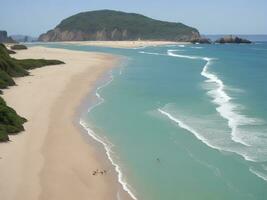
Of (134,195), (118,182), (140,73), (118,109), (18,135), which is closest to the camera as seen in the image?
(134,195)

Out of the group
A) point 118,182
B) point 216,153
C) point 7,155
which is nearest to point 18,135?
point 7,155

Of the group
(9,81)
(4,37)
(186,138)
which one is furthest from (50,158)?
(4,37)

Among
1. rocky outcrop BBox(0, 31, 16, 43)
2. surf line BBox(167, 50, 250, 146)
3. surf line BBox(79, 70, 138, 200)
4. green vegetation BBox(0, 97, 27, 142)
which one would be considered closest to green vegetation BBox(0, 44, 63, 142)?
green vegetation BBox(0, 97, 27, 142)

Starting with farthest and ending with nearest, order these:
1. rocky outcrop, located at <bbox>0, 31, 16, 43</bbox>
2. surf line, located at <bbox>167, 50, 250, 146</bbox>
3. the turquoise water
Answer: rocky outcrop, located at <bbox>0, 31, 16, 43</bbox> < surf line, located at <bbox>167, 50, 250, 146</bbox> < the turquoise water

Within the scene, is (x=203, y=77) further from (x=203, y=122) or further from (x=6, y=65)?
(x=203, y=122)

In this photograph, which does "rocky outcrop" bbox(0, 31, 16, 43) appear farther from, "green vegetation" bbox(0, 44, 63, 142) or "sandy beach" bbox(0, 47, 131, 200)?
"sandy beach" bbox(0, 47, 131, 200)

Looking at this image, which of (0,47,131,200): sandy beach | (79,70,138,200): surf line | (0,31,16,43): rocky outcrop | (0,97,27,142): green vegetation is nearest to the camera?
(0,47,131,200): sandy beach

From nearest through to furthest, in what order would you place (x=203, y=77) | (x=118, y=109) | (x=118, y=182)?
(x=118, y=182), (x=118, y=109), (x=203, y=77)

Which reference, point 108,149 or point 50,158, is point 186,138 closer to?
point 108,149
